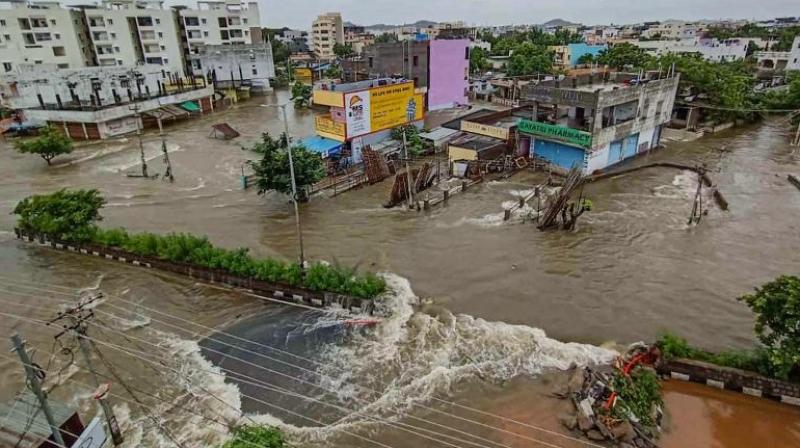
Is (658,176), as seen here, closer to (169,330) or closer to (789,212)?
(789,212)

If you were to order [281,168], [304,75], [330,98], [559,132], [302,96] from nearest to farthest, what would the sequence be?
[281,168] → [559,132] → [330,98] → [302,96] → [304,75]

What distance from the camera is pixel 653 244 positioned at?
21.2m

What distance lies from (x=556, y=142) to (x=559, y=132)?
922 mm

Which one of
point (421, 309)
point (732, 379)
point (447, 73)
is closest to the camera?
point (732, 379)

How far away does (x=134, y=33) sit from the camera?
60500 mm

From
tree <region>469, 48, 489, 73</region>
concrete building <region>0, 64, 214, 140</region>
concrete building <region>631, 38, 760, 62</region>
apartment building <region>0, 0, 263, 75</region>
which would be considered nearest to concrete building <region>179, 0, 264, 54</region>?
apartment building <region>0, 0, 263, 75</region>

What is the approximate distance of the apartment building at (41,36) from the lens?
166 feet

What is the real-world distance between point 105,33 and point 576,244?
63.4m

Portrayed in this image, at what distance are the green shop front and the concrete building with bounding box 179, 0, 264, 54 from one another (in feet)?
177

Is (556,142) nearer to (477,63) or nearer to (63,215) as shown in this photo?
(63,215)

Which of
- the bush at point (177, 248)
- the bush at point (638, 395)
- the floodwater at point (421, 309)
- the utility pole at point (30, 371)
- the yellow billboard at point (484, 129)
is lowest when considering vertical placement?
the floodwater at point (421, 309)

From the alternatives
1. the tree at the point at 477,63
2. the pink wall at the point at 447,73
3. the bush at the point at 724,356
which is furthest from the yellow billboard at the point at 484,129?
the tree at the point at 477,63

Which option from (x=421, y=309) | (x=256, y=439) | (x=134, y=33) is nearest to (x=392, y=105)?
(x=421, y=309)

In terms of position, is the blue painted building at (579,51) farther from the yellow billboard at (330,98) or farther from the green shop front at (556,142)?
the yellow billboard at (330,98)
